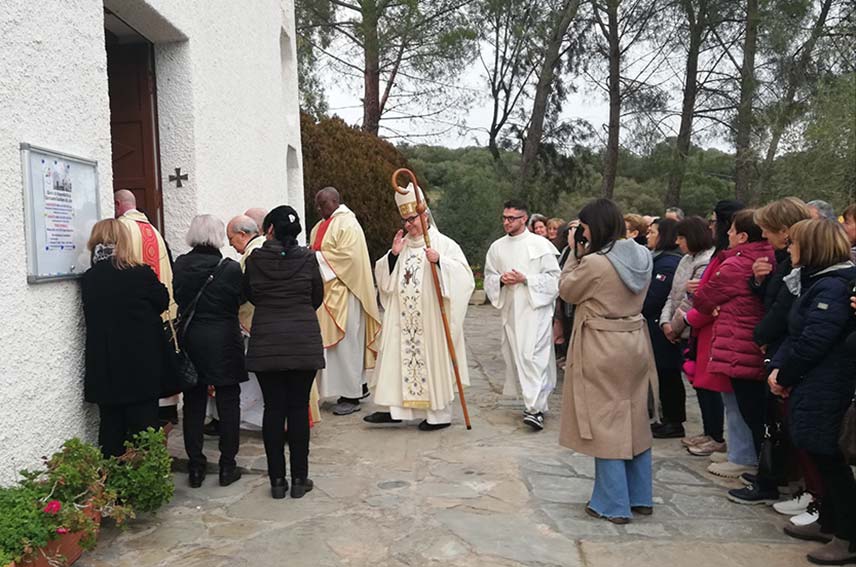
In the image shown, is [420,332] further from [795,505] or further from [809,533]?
[809,533]

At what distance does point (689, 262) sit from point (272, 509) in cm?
346

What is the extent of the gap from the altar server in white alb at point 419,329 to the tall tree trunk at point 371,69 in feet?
32.3

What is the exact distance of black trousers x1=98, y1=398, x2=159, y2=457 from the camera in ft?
13.2

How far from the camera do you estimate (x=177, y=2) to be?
5.74 metres

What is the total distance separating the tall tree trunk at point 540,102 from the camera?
17734 mm

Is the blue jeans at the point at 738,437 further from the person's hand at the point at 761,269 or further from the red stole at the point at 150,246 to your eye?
the red stole at the point at 150,246

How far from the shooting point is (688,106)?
659 inches

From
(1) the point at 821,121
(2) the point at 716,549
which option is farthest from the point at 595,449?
(1) the point at 821,121

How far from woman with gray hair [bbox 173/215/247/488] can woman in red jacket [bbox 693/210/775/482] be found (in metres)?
2.98

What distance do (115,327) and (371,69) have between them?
44.9 feet

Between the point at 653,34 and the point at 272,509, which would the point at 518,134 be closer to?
the point at 653,34

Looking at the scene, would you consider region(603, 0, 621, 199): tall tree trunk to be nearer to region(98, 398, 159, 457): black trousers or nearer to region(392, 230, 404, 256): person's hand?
region(392, 230, 404, 256): person's hand

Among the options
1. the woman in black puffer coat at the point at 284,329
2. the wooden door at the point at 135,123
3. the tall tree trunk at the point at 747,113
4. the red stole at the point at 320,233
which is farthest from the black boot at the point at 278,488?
the tall tree trunk at the point at 747,113

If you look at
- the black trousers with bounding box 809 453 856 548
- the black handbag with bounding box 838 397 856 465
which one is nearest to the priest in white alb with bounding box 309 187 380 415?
the black trousers with bounding box 809 453 856 548
